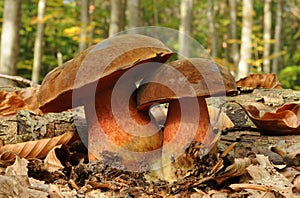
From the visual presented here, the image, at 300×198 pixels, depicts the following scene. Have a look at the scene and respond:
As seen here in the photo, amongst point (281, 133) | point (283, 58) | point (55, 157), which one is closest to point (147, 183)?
point (55, 157)

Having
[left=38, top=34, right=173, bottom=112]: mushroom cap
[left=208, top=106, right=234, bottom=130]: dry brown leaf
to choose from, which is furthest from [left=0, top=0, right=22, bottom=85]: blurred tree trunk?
[left=38, top=34, right=173, bottom=112]: mushroom cap

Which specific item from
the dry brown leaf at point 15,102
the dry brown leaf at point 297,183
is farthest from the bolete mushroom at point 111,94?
the dry brown leaf at point 15,102

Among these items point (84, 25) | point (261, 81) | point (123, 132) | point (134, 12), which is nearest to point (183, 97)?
point (123, 132)

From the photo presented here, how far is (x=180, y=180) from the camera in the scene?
168 centimetres

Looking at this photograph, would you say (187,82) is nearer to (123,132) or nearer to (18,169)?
(123,132)

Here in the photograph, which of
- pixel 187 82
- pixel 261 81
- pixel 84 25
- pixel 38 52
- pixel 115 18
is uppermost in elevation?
pixel 84 25

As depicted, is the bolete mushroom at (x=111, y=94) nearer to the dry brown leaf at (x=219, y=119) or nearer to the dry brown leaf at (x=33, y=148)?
the dry brown leaf at (x=33, y=148)

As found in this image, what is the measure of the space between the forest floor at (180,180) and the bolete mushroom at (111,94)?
0.10 meters

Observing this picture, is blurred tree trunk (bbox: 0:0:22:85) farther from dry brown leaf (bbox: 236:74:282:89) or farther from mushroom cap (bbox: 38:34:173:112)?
mushroom cap (bbox: 38:34:173:112)

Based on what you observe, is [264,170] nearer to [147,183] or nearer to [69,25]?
[147,183]

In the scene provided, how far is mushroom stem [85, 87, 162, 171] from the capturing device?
1.74 metres

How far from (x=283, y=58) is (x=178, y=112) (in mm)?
20007

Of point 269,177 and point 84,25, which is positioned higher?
point 84,25

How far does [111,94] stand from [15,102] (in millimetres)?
1466
